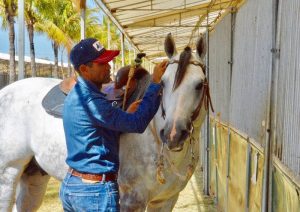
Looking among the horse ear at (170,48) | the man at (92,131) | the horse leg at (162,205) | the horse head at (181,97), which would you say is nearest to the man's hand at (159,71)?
the horse head at (181,97)

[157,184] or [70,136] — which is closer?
[70,136]


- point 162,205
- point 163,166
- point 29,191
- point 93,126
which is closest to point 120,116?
point 93,126

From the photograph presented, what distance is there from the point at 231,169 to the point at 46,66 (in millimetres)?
36235

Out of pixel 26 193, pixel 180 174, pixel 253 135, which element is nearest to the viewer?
pixel 180 174

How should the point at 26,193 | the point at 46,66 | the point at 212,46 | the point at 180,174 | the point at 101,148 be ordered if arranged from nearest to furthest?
the point at 101,148 → the point at 180,174 → the point at 26,193 → the point at 212,46 → the point at 46,66

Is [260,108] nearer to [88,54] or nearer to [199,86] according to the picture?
[199,86]

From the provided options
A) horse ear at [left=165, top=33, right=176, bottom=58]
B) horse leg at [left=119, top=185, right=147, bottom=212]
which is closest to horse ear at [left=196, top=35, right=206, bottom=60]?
horse ear at [left=165, top=33, right=176, bottom=58]

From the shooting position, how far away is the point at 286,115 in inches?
104

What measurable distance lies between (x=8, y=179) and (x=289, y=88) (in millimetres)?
2845

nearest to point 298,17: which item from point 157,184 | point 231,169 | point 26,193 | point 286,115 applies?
point 286,115

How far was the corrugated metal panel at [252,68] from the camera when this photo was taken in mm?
3324

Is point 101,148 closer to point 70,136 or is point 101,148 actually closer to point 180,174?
point 70,136

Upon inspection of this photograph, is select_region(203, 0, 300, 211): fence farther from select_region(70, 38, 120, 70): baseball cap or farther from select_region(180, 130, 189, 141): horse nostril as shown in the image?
select_region(70, 38, 120, 70): baseball cap

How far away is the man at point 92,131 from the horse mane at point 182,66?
345mm
